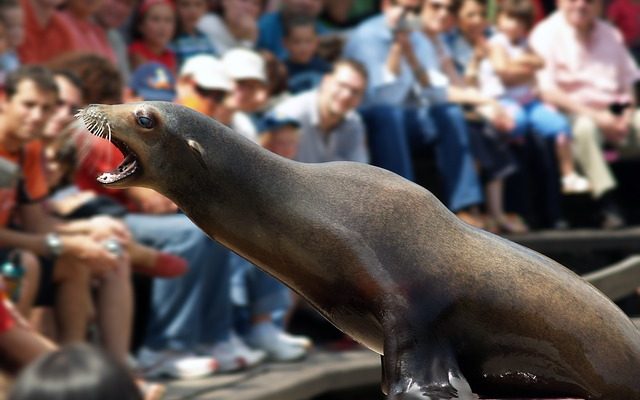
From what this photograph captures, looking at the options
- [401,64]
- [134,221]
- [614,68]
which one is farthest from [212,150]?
[614,68]

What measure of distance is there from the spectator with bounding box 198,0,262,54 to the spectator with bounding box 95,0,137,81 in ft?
1.65

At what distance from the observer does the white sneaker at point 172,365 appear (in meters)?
6.50

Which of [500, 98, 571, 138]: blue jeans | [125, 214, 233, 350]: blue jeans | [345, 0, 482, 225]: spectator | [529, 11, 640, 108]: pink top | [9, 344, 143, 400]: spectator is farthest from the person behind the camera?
[529, 11, 640, 108]: pink top

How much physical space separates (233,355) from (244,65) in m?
1.67

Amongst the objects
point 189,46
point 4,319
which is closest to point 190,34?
point 189,46

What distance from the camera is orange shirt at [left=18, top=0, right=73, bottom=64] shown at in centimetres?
723

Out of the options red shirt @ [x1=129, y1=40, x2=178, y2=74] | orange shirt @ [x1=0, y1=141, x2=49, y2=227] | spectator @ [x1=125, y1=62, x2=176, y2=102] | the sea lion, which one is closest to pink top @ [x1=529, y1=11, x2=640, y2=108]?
red shirt @ [x1=129, y1=40, x2=178, y2=74]

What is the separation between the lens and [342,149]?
8188 mm

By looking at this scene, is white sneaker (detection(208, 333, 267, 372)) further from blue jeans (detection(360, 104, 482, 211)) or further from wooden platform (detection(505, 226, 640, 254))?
wooden platform (detection(505, 226, 640, 254))

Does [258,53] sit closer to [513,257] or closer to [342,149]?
[342,149]

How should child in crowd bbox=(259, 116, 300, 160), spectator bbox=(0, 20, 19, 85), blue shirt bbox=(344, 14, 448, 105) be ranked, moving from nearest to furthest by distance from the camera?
1. spectator bbox=(0, 20, 19, 85)
2. child in crowd bbox=(259, 116, 300, 160)
3. blue shirt bbox=(344, 14, 448, 105)

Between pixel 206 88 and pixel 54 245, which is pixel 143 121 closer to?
pixel 54 245

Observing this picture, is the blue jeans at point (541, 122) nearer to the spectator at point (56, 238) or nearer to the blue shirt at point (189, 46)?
the blue shirt at point (189, 46)

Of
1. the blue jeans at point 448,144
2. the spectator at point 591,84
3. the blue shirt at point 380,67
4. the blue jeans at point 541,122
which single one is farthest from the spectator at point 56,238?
the spectator at point 591,84
